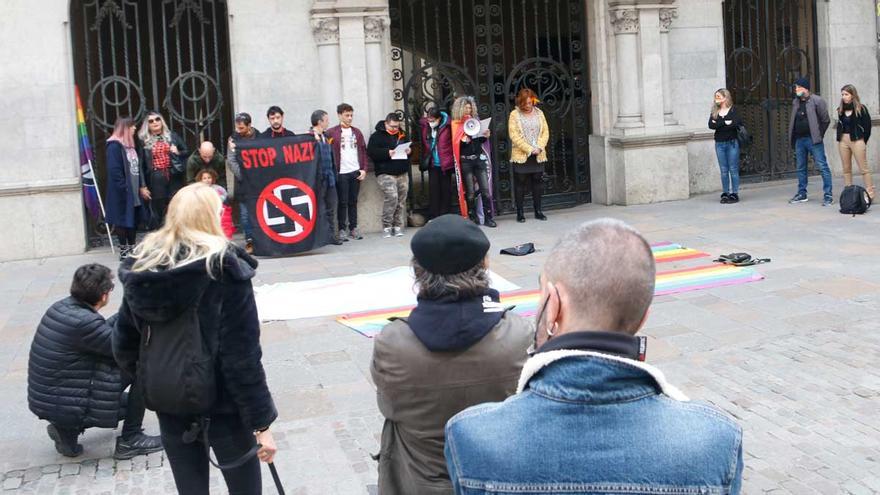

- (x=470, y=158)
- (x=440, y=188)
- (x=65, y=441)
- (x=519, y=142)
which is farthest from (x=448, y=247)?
(x=440, y=188)

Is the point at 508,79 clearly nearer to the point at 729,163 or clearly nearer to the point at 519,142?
the point at 519,142

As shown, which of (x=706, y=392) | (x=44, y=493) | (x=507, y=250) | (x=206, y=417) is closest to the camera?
(x=206, y=417)

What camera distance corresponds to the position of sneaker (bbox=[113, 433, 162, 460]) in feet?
20.7

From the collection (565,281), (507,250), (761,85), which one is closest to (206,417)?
(565,281)

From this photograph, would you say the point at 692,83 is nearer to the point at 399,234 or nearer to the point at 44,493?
the point at 399,234

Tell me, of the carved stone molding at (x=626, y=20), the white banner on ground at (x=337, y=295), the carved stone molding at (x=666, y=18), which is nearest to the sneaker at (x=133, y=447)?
the white banner on ground at (x=337, y=295)

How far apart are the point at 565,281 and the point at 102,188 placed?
1641cm

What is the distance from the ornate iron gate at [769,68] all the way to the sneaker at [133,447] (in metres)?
13.8

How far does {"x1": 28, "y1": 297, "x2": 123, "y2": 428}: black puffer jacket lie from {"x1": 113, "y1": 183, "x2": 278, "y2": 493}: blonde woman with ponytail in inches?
61.7

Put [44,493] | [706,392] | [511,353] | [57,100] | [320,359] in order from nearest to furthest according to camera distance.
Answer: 1. [511,353]
2. [44,493]
3. [706,392]
4. [320,359]
5. [57,100]

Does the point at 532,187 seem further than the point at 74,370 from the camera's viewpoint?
Yes

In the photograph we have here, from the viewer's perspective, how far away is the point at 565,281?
2.14 m

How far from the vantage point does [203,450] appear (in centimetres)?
439

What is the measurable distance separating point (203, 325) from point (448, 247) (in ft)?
4.01
